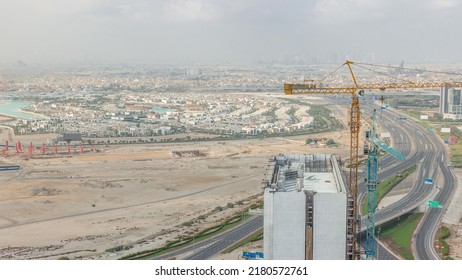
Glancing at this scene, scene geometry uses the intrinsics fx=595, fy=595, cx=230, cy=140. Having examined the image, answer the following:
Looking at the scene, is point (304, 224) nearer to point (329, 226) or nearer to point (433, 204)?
point (329, 226)

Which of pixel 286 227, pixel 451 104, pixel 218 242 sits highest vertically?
pixel 451 104

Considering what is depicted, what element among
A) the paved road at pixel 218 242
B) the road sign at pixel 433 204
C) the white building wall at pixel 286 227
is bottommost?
the paved road at pixel 218 242

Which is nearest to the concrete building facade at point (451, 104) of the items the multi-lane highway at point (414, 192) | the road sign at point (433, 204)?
the multi-lane highway at point (414, 192)

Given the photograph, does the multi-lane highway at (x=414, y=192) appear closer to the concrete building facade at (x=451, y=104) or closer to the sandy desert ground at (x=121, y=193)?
the sandy desert ground at (x=121, y=193)

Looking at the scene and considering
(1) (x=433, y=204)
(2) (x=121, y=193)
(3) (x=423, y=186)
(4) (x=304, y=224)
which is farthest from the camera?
(3) (x=423, y=186)

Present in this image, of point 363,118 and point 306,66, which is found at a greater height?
point 306,66

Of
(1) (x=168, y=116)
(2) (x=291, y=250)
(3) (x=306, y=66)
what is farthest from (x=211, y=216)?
(3) (x=306, y=66)

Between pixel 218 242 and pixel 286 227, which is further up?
pixel 286 227

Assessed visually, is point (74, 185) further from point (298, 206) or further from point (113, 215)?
point (298, 206)

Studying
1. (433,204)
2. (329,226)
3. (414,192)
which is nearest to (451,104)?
(414,192)

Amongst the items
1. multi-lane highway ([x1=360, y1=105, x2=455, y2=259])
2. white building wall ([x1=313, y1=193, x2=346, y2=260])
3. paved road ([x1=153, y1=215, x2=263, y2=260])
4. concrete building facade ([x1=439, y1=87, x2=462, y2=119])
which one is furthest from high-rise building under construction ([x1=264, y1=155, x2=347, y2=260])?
concrete building facade ([x1=439, y1=87, x2=462, y2=119])

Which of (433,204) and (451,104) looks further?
(451,104)
